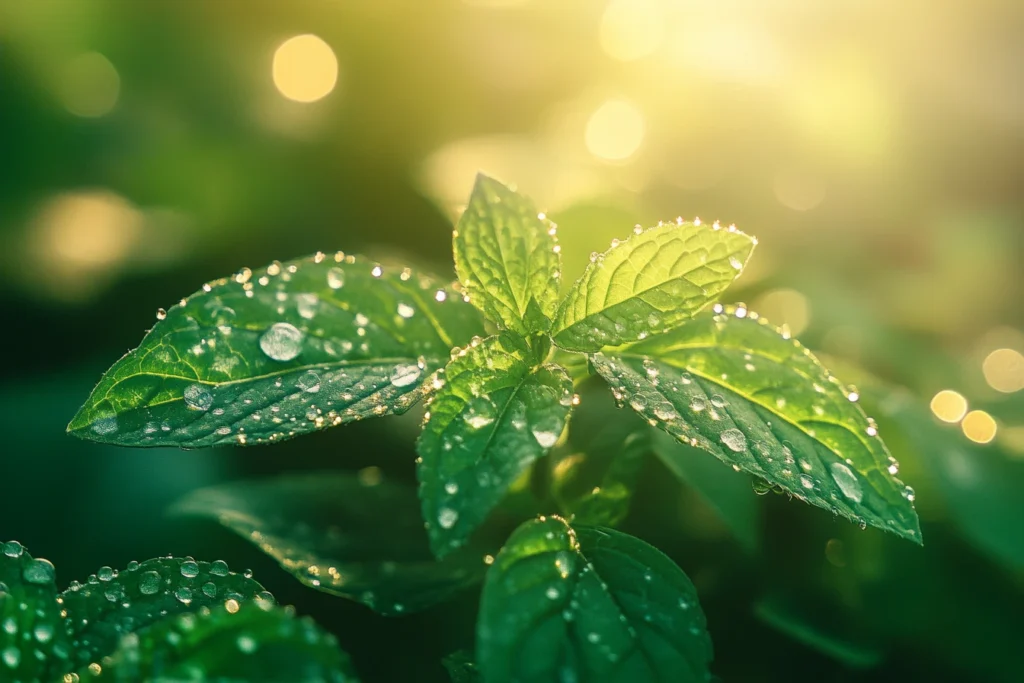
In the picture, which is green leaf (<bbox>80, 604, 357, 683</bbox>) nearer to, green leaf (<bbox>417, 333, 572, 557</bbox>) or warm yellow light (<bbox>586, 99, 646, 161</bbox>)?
green leaf (<bbox>417, 333, 572, 557</bbox>)

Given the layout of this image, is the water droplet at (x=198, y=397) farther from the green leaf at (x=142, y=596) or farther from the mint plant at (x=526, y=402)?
the green leaf at (x=142, y=596)

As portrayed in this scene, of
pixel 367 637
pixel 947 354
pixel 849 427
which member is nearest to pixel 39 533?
pixel 367 637

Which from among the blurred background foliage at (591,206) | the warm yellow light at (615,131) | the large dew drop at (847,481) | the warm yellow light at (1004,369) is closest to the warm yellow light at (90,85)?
the blurred background foliage at (591,206)

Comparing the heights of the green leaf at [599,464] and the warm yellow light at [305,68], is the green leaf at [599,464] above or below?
below

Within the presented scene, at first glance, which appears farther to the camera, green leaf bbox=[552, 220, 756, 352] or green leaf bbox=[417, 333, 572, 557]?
green leaf bbox=[552, 220, 756, 352]

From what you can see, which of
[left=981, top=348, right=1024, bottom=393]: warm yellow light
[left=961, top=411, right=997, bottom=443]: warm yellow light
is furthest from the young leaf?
[left=981, top=348, right=1024, bottom=393]: warm yellow light

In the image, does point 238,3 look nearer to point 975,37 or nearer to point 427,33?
point 427,33
